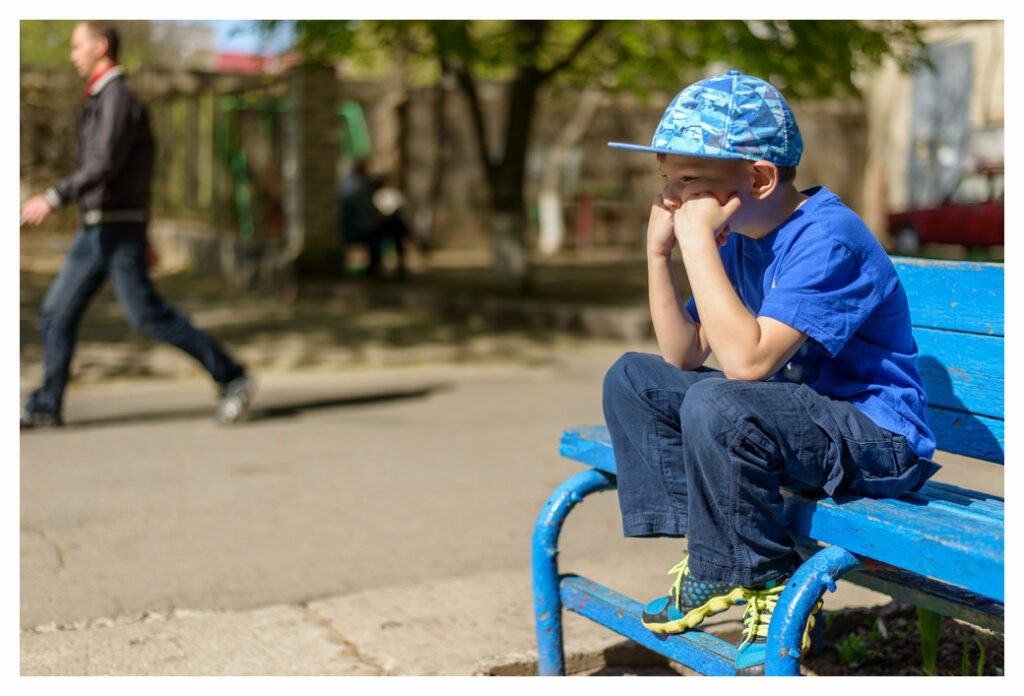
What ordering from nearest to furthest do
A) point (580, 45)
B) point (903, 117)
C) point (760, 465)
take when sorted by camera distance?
point (760, 465) → point (580, 45) → point (903, 117)

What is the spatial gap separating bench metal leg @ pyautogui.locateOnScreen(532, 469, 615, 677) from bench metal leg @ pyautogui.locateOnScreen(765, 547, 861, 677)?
0.78 meters

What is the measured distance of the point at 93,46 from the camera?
6.75 metres

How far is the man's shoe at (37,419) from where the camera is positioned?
6.84 m

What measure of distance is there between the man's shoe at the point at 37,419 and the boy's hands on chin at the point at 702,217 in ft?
16.3

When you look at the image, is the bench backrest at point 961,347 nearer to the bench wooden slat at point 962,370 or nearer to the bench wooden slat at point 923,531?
the bench wooden slat at point 962,370

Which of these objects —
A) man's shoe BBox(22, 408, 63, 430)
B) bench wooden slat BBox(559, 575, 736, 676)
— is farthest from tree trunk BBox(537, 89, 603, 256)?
bench wooden slat BBox(559, 575, 736, 676)

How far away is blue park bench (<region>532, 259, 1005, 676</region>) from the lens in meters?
2.42

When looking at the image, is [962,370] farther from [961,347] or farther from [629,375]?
[629,375]

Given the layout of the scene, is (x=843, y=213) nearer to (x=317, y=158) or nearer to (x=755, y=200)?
(x=755, y=200)

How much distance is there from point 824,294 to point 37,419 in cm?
522

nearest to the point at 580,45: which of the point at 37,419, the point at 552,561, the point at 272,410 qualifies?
the point at 272,410

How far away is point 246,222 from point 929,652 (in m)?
13.8

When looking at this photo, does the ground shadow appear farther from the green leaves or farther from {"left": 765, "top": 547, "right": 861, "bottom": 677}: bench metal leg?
{"left": 765, "top": 547, "right": 861, "bottom": 677}: bench metal leg

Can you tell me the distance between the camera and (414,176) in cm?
2197
